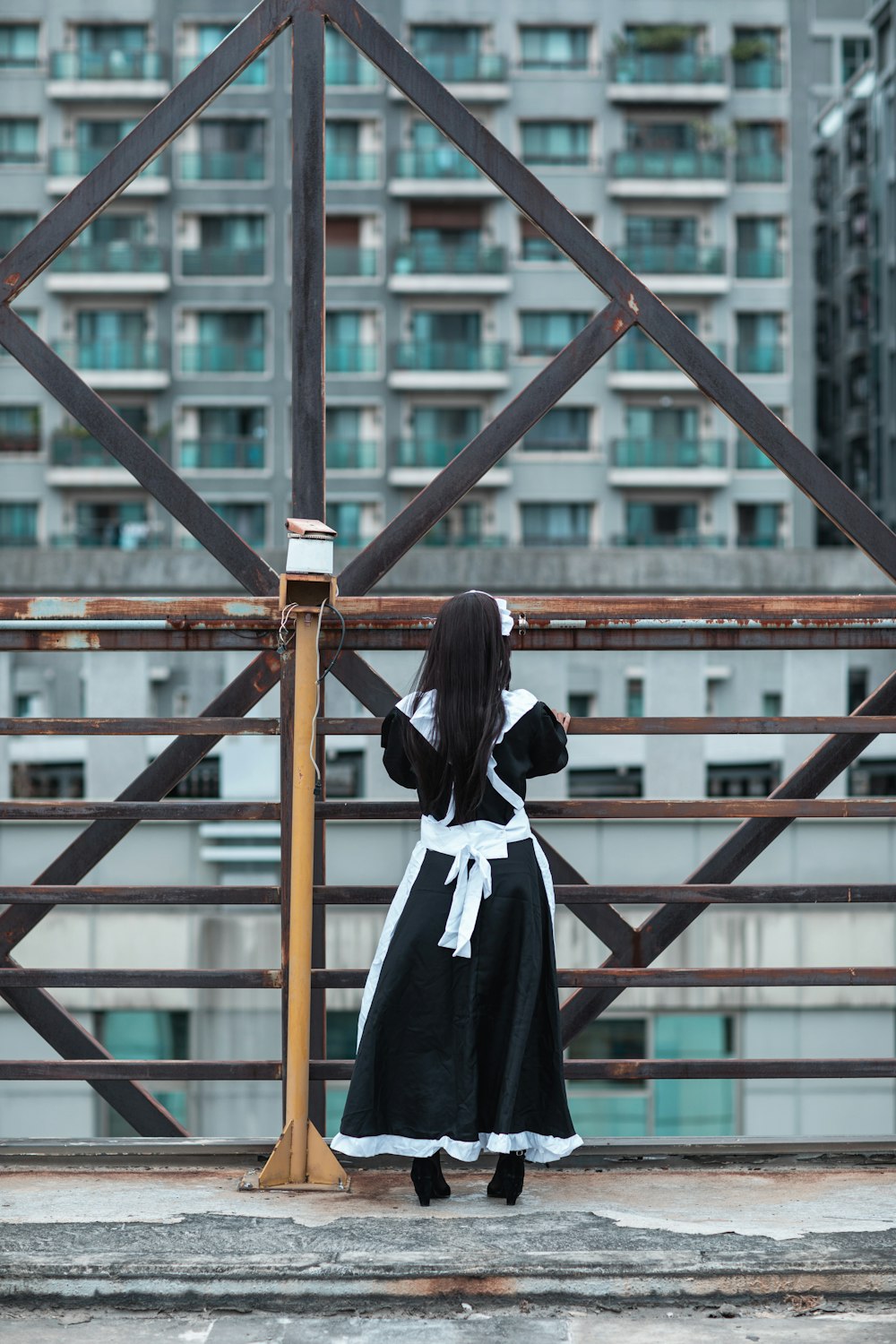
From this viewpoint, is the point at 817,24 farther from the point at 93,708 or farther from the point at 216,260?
the point at 93,708

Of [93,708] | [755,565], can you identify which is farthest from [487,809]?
[755,565]

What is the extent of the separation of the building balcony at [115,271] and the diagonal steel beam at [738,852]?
107 feet

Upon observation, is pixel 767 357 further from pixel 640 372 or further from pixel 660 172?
pixel 660 172

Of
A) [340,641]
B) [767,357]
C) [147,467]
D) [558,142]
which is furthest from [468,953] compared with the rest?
[558,142]

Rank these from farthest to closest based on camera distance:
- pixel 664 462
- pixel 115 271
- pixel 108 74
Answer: pixel 664 462
pixel 115 271
pixel 108 74

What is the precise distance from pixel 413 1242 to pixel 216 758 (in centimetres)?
1328

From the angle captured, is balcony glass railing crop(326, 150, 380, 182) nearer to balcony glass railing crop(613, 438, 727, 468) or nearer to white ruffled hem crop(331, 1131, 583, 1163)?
balcony glass railing crop(613, 438, 727, 468)

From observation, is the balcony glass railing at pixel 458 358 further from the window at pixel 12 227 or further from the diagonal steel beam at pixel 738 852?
the diagonal steel beam at pixel 738 852

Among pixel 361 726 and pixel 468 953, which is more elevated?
pixel 361 726

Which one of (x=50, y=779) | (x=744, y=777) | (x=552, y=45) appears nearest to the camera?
(x=744, y=777)

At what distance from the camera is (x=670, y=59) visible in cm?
3431

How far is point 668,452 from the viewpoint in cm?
3512

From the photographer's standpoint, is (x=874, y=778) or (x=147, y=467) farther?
(x=874, y=778)

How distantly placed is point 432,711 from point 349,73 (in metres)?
34.5
